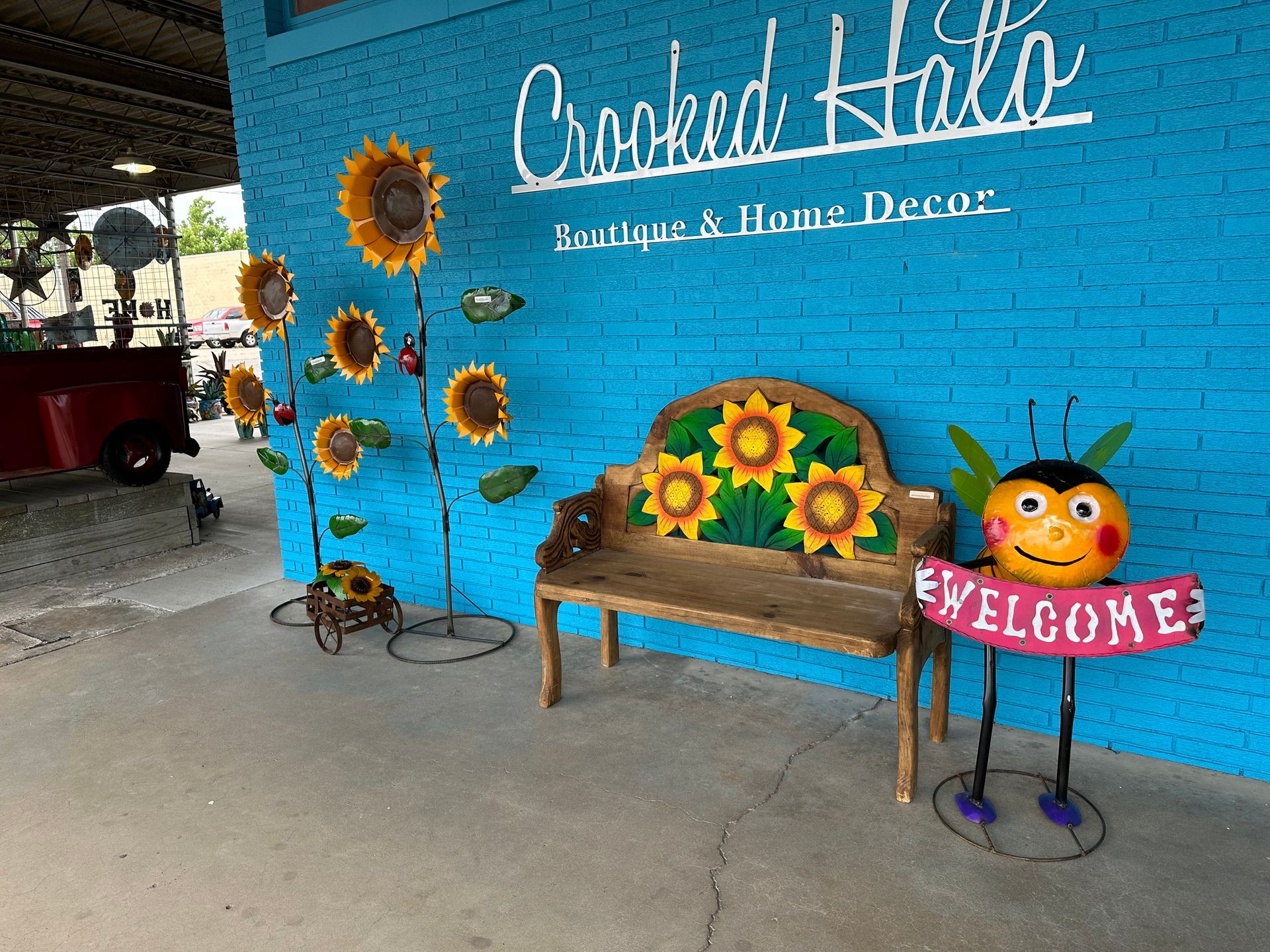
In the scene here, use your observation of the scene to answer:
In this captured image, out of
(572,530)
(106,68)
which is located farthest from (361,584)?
(106,68)

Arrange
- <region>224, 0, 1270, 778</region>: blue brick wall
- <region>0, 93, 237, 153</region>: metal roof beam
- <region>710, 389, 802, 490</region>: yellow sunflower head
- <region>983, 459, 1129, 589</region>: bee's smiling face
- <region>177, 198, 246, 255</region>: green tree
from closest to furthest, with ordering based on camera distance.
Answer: <region>983, 459, 1129, 589</region>: bee's smiling face → <region>224, 0, 1270, 778</region>: blue brick wall → <region>710, 389, 802, 490</region>: yellow sunflower head → <region>0, 93, 237, 153</region>: metal roof beam → <region>177, 198, 246, 255</region>: green tree

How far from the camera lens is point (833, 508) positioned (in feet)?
10.2

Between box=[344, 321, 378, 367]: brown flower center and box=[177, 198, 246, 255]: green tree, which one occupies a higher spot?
box=[177, 198, 246, 255]: green tree

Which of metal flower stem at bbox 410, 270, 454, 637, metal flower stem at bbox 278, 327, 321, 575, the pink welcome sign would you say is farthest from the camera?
metal flower stem at bbox 278, 327, 321, 575

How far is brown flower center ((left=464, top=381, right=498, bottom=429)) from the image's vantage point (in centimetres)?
372

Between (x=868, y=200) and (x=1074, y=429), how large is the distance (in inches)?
40.2

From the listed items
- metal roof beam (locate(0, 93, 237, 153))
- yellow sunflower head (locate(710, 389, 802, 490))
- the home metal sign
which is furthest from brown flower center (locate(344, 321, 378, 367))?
metal roof beam (locate(0, 93, 237, 153))

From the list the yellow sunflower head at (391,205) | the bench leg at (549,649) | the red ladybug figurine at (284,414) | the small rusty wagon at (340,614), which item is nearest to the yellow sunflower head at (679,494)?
the bench leg at (549,649)

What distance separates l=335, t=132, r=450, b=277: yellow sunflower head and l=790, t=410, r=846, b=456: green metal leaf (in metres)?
1.60

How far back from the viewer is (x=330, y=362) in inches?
159

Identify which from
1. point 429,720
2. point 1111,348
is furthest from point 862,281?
point 429,720

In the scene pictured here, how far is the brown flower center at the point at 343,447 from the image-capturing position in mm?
4254

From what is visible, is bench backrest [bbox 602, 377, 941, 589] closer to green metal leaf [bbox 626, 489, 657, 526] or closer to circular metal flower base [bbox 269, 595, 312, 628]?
green metal leaf [bbox 626, 489, 657, 526]

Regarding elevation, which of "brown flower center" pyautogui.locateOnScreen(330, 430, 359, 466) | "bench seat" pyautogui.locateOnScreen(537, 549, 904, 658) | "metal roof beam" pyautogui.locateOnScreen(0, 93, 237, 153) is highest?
"metal roof beam" pyautogui.locateOnScreen(0, 93, 237, 153)
